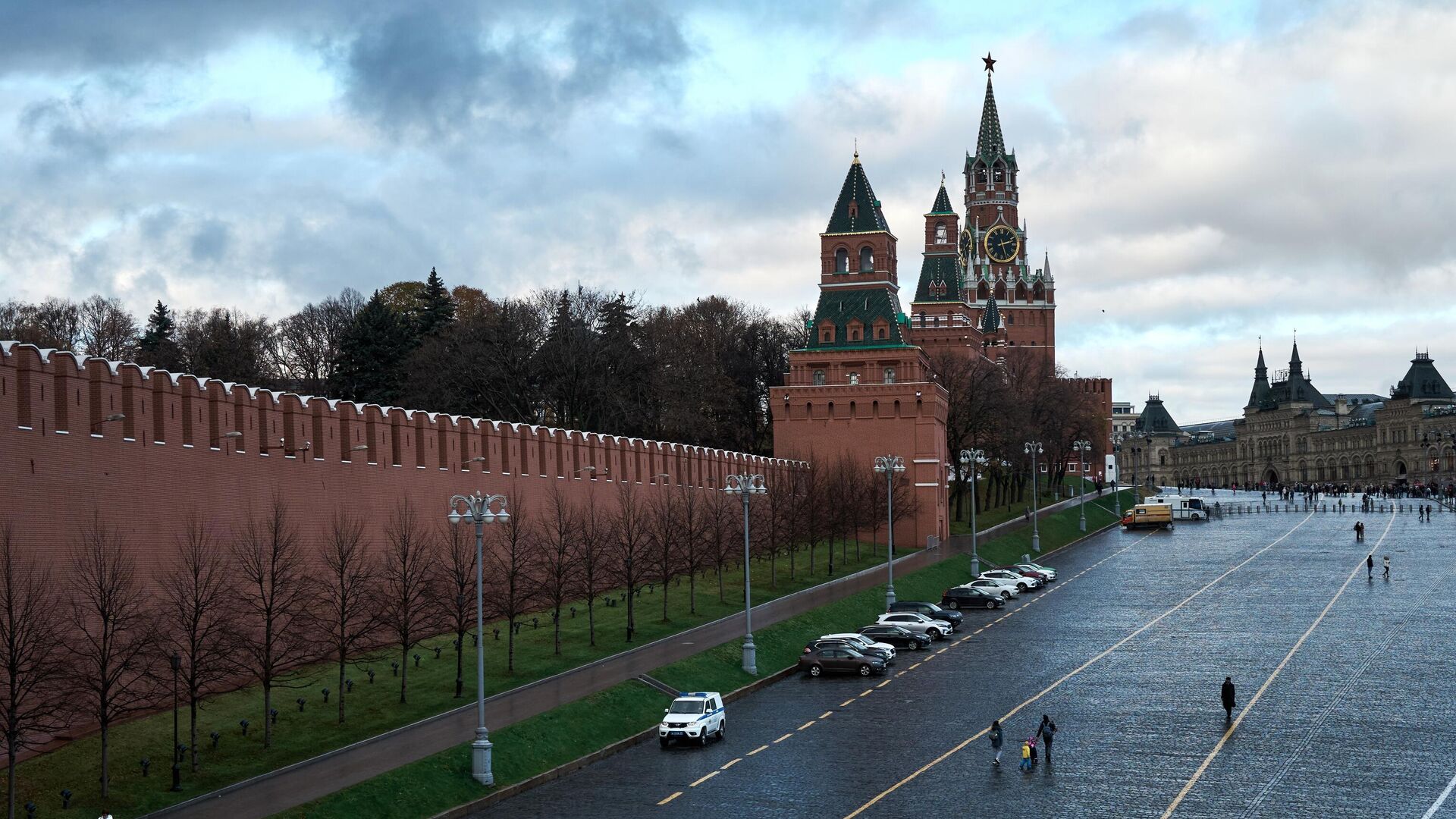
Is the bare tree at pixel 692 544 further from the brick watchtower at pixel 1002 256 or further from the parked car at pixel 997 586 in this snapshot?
the brick watchtower at pixel 1002 256

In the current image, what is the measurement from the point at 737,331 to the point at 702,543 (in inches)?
2163

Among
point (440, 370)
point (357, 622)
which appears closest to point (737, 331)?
point (440, 370)

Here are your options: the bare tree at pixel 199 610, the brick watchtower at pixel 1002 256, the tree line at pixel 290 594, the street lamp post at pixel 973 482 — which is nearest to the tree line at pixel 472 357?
the street lamp post at pixel 973 482

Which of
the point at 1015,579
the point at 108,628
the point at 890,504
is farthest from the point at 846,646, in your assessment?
the point at 108,628

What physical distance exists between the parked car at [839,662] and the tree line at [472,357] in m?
38.0

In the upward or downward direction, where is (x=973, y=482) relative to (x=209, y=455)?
downward

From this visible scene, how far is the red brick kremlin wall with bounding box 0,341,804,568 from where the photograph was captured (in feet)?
107

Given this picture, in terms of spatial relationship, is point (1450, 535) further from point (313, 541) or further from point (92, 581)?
point (92, 581)

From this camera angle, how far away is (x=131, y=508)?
35.0 m

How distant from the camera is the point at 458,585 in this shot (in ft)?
140

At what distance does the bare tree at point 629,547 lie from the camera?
50.5m

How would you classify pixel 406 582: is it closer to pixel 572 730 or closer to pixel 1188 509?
pixel 572 730

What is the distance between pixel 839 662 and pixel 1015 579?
20204mm

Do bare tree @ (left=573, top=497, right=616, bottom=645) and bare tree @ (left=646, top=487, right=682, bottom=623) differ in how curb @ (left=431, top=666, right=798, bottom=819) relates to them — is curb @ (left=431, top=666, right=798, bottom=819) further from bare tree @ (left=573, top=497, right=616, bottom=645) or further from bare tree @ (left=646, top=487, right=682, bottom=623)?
bare tree @ (left=646, top=487, right=682, bottom=623)
